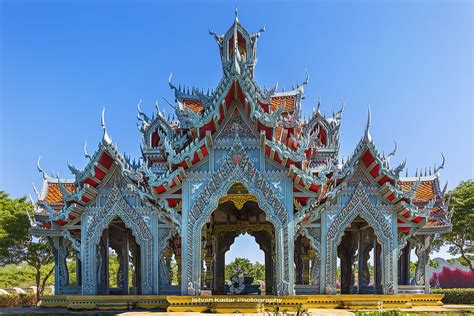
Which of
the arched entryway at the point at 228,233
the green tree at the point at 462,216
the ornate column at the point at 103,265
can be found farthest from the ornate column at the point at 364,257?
the green tree at the point at 462,216

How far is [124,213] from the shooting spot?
13.4 m

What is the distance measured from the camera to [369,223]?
43.5 ft

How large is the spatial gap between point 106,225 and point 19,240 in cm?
1158

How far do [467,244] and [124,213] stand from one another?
21.3m

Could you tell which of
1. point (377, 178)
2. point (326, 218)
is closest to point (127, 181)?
point (326, 218)

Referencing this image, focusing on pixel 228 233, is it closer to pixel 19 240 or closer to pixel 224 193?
pixel 224 193

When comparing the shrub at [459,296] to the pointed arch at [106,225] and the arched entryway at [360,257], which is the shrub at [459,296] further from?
the pointed arch at [106,225]

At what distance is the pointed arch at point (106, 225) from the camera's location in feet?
43.5

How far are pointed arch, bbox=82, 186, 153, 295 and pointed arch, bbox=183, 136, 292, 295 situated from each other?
Result: 144 centimetres

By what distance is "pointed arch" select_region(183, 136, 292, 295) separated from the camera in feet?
40.8

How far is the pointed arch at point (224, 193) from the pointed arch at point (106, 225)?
1.44 meters

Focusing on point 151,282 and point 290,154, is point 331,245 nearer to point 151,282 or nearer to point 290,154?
point 290,154

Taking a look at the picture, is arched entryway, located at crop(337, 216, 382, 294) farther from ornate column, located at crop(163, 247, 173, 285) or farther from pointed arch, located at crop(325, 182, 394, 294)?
ornate column, located at crop(163, 247, 173, 285)

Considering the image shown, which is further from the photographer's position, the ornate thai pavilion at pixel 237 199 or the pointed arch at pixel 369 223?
the pointed arch at pixel 369 223
